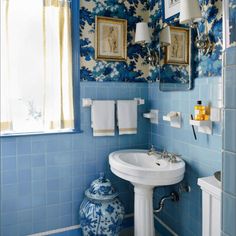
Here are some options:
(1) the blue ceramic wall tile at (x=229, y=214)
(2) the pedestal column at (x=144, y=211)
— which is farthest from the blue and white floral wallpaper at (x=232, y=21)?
(2) the pedestal column at (x=144, y=211)

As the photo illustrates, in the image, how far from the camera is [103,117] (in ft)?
6.88

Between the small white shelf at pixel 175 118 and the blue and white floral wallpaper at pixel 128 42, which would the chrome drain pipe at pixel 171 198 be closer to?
the small white shelf at pixel 175 118

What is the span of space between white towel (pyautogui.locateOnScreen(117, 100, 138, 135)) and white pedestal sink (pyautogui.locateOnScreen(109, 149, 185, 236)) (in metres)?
0.19

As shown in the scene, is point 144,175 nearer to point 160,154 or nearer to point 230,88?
point 160,154

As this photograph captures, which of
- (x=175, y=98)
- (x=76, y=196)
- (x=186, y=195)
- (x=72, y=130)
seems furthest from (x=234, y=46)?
(x=76, y=196)

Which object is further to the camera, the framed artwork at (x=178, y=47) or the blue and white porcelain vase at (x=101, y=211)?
the blue and white porcelain vase at (x=101, y=211)

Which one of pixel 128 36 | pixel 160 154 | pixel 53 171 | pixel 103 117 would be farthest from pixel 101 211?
pixel 128 36

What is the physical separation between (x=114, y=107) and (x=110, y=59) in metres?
0.42

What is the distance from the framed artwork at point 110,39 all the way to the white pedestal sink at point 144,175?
2.77ft

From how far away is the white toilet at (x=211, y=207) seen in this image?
1.23 metres

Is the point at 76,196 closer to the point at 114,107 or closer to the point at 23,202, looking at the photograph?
the point at 23,202

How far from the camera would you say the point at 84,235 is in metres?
1.99

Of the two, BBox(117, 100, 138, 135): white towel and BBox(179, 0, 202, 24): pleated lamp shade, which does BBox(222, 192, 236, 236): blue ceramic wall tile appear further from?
BBox(117, 100, 138, 135): white towel

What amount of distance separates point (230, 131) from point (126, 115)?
1.57 m
